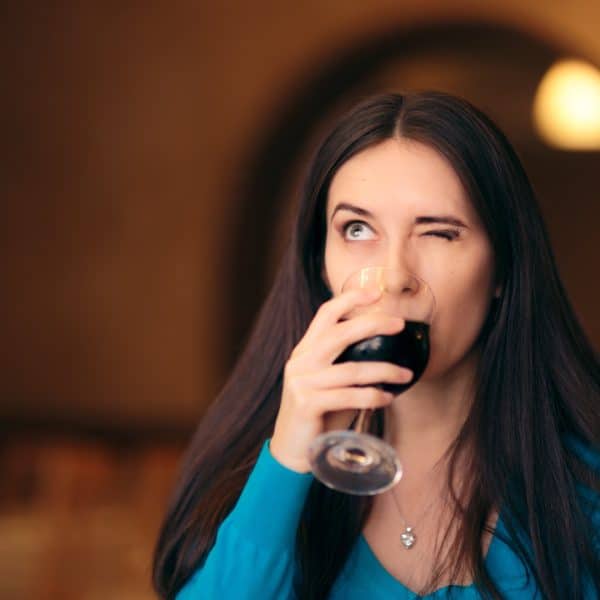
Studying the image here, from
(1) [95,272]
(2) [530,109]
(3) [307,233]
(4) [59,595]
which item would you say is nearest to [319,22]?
(2) [530,109]

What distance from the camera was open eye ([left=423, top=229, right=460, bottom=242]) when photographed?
169 centimetres

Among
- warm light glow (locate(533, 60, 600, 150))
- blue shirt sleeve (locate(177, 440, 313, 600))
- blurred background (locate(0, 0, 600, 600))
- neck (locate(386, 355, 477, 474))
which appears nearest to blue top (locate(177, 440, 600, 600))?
blue shirt sleeve (locate(177, 440, 313, 600))

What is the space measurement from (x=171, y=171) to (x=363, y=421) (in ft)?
14.8

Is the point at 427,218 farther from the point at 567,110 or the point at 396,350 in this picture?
the point at 567,110

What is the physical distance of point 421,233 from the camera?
5.50ft

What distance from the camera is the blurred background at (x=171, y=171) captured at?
5621 millimetres

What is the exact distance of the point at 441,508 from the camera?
1806mm

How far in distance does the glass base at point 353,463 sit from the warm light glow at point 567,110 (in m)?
4.48

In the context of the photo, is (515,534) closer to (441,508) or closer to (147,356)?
(441,508)

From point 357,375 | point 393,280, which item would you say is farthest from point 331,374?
point 393,280

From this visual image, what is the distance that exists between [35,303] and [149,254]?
665 mm

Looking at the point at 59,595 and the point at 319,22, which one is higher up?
the point at 319,22

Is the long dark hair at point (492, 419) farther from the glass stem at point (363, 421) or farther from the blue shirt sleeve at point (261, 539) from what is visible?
the glass stem at point (363, 421)

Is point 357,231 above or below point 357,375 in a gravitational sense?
above
